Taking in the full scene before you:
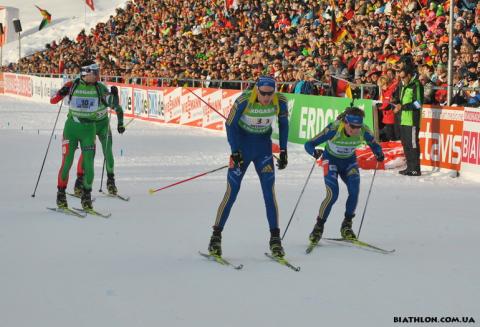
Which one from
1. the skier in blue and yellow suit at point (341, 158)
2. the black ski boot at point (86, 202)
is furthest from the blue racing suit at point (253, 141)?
the black ski boot at point (86, 202)

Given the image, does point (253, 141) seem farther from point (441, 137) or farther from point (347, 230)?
point (441, 137)

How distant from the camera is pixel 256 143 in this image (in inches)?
321

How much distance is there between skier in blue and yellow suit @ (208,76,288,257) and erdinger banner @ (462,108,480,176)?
672 centimetres

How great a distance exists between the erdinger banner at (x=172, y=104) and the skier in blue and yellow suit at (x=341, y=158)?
1820 cm

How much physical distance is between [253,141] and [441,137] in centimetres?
770

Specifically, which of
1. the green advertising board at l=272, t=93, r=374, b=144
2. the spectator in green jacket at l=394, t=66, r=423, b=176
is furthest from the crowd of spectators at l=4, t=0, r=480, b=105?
the green advertising board at l=272, t=93, r=374, b=144

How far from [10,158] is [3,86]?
37.2 metres

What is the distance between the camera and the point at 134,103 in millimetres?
30953

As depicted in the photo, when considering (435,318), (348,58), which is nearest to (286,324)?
(435,318)

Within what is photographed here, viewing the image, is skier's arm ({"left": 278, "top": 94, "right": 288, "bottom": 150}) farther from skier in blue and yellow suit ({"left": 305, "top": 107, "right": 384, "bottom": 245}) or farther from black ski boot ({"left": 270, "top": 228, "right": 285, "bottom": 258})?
black ski boot ({"left": 270, "top": 228, "right": 285, "bottom": 258})

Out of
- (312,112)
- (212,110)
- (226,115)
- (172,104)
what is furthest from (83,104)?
(172,104)

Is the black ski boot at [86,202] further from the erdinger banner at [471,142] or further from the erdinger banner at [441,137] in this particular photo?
the erdinger banner at [441,137]

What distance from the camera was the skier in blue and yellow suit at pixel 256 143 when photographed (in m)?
8.01

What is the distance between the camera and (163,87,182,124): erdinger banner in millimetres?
26906
